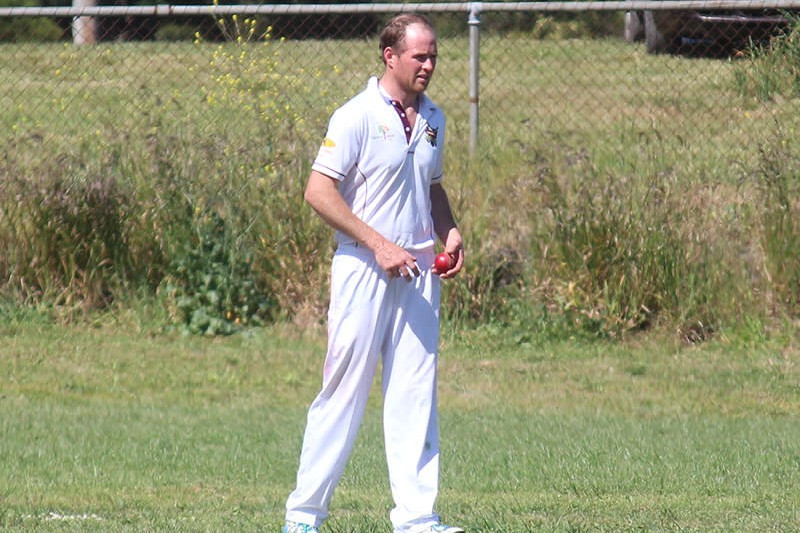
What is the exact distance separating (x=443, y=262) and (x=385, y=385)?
1.71ft

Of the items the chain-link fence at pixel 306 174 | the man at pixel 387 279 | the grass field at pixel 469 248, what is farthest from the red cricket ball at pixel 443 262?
the chain-link fence at pixel 306 174

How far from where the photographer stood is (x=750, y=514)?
19.4ft

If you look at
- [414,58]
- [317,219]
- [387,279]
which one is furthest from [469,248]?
[414,58]

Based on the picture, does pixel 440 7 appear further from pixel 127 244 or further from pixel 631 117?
pixel 127 244

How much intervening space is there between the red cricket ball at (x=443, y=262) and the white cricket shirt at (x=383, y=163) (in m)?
0.09

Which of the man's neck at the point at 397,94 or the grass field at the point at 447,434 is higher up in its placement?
the man's neck at the point at 397,94

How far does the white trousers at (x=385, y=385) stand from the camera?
508cm

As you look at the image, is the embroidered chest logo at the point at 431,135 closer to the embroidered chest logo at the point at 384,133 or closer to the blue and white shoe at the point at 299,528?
the embroidered chest logo at the point at 384,133

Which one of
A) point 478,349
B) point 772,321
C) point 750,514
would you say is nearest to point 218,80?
point 478,349

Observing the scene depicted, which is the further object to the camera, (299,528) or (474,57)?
(474,57)

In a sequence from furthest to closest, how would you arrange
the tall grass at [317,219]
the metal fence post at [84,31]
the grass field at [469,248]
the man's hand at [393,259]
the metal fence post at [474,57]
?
the metal fence post at [84,31], the metal fence post at [474,57], the tall grass at [317,219], the grass field at [469,248], the man's hand at [393,259]

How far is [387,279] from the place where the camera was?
5.09 meters

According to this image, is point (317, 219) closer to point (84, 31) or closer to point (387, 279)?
point (84, 31)

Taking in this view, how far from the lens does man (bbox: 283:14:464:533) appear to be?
500 cm
